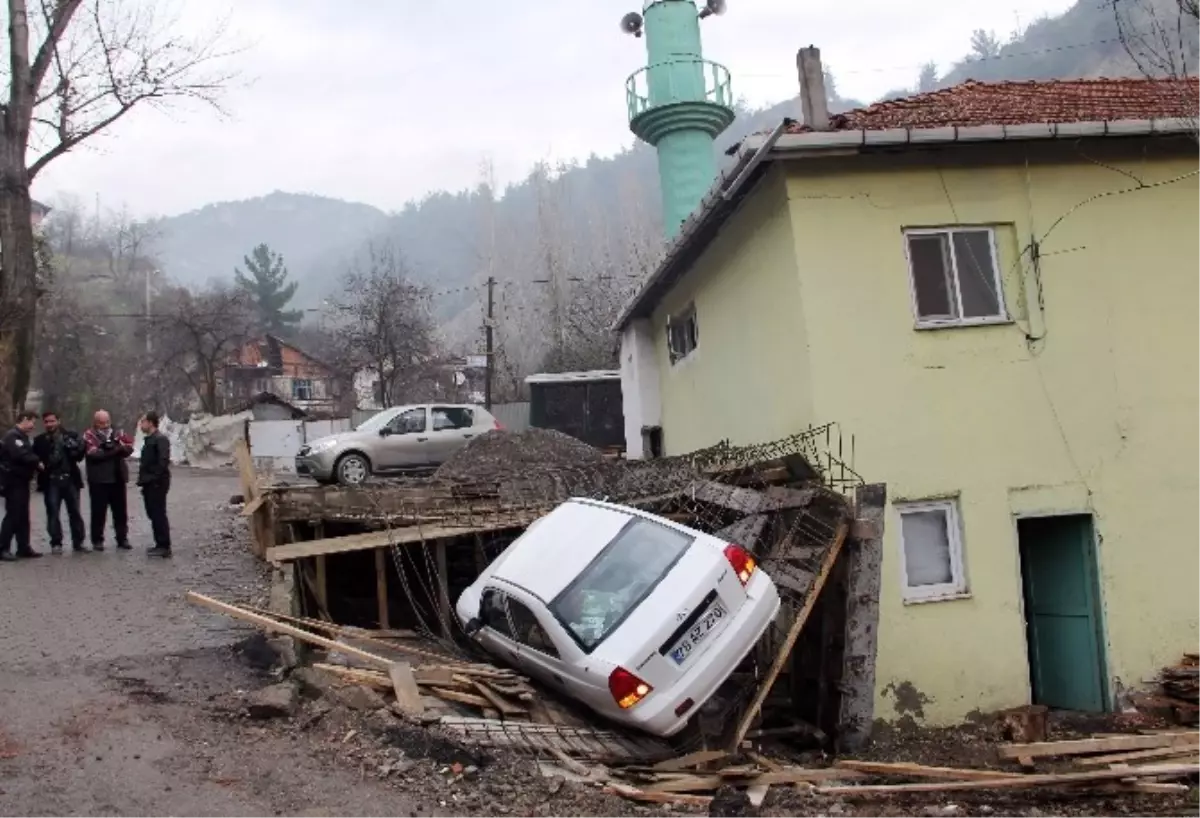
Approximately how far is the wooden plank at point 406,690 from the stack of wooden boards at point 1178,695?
700cm

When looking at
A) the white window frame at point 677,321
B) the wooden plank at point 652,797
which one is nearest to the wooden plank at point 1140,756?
the wooden plank at point 652,797

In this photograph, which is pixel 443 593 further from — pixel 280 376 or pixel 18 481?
pixel 280 376

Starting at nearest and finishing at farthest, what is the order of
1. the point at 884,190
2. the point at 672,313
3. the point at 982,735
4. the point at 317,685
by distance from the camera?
the point at 317,685 → the point at 982,735 → the point at 884,190 → the point at 672,313

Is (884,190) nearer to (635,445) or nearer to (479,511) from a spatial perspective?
(479,511)

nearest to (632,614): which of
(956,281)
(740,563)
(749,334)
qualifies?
(740,563)

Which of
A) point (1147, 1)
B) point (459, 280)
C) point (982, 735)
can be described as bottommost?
point (982, 735)

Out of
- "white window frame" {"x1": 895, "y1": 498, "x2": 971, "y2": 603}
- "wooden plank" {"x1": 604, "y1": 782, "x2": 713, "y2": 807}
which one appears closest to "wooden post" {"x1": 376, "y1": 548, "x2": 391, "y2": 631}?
"wooden plank" {"x1": 604, "y1": 782, "x2": 713, "y2": 807}

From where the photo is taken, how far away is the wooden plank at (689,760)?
684cm

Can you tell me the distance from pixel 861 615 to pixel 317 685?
441 centimetres

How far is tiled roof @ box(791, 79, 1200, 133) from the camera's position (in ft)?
31.2

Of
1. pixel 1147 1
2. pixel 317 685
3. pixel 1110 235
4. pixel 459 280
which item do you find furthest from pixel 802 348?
pixel 459 280

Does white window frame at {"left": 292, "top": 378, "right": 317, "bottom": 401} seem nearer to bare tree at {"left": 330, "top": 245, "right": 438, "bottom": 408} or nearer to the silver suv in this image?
bare tree at {"left": 330, "top": 245, "right": 438, "bottom": 408}

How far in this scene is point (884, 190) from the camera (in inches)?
376

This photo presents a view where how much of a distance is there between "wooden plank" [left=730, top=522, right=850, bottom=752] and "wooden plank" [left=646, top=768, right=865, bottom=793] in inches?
32.0
